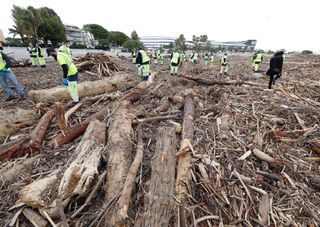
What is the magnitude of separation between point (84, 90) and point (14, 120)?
2483mm

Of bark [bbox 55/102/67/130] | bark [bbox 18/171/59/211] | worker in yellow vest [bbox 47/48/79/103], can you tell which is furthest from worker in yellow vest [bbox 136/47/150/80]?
bark [bbox 18/171/59/211]

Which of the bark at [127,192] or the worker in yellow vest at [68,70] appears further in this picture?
the worker in yellow vest at [68,70]

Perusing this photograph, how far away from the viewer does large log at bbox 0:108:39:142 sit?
3.62 metres

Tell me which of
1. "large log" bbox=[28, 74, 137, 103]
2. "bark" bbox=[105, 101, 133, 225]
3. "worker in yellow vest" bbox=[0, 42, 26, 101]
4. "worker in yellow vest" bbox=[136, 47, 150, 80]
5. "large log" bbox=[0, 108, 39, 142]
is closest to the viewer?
"bark" bbox=[105, 101, 133, 225]

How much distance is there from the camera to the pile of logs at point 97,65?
9.47m

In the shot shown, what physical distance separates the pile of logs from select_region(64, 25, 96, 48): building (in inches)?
2455

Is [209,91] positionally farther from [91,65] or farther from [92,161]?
[91,65]

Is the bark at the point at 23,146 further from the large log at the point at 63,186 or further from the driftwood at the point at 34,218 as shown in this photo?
the driftwood at the point at 34,218

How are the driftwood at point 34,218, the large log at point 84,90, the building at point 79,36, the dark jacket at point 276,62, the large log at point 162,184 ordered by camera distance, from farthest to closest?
the building at point 79,36
the dark jacket at point 276,62
the large log at point 84,90
the driftwood at point 34,218
the large log at point 162,184

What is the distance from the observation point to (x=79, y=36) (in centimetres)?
7225

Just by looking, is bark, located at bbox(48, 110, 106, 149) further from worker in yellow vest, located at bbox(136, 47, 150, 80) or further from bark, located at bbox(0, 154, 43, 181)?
worker in yellow vest, located at bbox(136, 47, 150, 80)

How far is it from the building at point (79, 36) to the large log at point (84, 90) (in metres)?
66.9

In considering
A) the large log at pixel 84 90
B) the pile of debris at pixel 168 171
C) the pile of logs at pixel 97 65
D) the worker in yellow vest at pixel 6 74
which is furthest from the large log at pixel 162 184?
the pile of logs at pixel 97 65

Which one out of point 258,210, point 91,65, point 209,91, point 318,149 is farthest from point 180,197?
point 91,65
